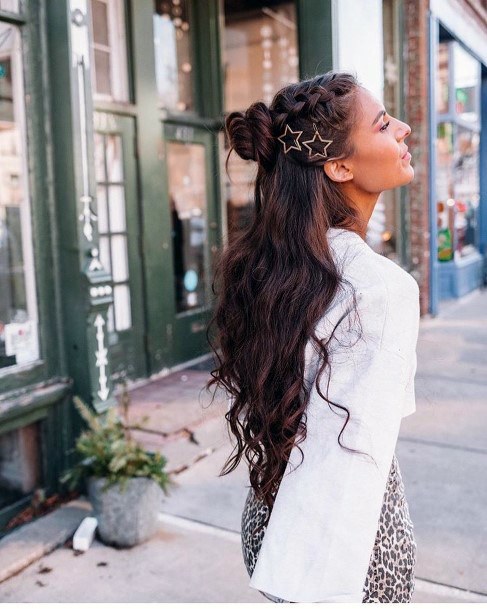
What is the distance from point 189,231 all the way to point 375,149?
18.9ft

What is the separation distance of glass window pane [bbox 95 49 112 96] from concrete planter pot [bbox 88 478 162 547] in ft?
12.1

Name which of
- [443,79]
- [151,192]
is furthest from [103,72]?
[443,79]

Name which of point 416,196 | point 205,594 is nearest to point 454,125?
point 416,196

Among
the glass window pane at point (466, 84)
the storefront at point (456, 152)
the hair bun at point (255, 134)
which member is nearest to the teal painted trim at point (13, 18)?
the hair bun at point (255, 134)

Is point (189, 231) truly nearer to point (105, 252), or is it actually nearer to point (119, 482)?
point (105, 252)

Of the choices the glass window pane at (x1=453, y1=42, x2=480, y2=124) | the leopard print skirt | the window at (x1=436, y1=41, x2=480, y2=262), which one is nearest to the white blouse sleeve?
the leopard print skirt

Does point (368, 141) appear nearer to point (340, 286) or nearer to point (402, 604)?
point (340, 286)

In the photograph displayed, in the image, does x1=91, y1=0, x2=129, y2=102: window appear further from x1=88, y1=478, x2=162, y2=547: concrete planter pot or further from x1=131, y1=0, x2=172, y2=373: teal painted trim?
x1=88, y1=478, x2=162, y2=547: concrete planter pot

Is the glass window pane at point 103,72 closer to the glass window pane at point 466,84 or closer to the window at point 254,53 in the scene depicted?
the window at point 254,53

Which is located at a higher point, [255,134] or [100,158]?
[100,158]

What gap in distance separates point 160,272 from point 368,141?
5.22 meters

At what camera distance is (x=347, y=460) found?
1268 mm

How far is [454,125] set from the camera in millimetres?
11000

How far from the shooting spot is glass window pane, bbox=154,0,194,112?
Answer: 22.1 feet
